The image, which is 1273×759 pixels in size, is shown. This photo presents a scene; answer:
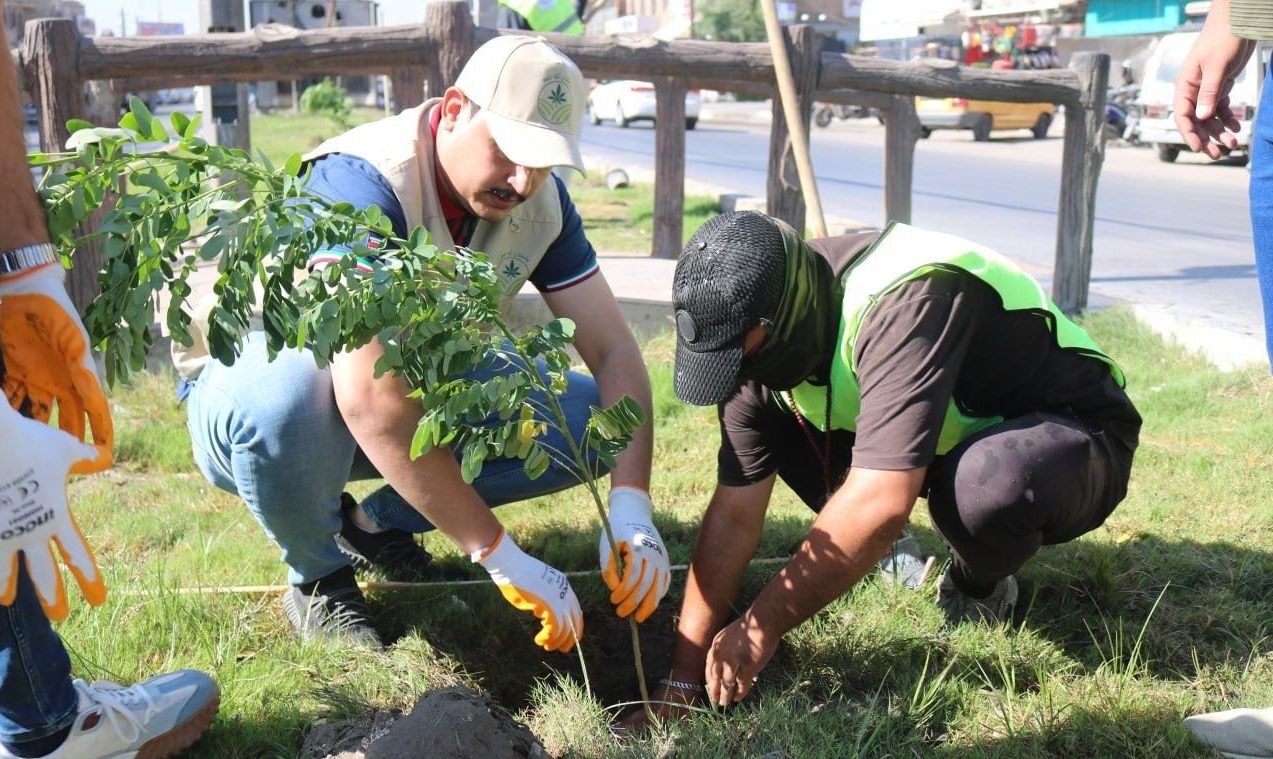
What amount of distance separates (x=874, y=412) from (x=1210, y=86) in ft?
3.09

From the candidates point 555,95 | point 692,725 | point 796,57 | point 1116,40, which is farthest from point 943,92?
point 1116,40

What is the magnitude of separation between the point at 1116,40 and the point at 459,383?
3538cm

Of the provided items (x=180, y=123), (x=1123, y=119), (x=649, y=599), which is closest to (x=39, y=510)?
(x=180, y=123)

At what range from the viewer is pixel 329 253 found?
2.25m

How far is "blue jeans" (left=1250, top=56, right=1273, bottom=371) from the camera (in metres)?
2.13

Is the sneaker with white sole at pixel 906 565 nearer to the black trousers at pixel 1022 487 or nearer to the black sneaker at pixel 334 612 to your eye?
the black trousers at pixel 1022 487

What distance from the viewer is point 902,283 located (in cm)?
223

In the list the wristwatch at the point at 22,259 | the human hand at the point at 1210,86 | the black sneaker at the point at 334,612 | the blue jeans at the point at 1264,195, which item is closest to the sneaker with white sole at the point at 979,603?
the blue jeans at the point at 1264,195

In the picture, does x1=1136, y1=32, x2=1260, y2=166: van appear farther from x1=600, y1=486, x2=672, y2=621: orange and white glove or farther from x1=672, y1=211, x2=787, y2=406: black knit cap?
x1=672, y1=211, x2=787, y2=406: black knit cap

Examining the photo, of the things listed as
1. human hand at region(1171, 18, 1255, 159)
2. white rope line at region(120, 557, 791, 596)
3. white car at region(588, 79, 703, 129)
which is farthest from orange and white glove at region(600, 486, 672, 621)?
white car at region(588, 79, 703, 129)

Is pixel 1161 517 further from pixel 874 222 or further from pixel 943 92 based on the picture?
pixel 874 222

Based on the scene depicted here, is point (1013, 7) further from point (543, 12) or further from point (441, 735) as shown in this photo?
point (441, 735)

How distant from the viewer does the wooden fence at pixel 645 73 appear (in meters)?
5.39

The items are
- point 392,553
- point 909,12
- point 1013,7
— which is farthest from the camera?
point 909,12
